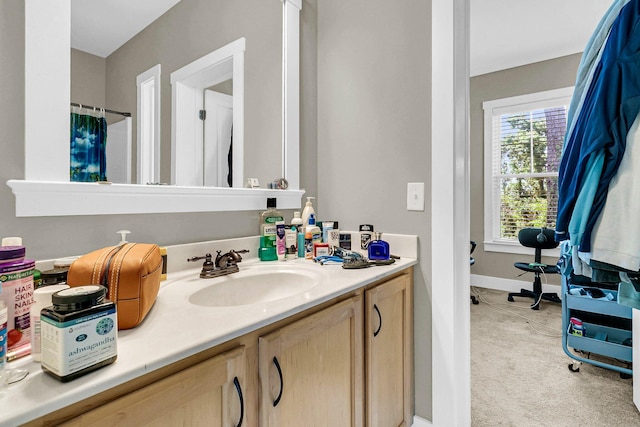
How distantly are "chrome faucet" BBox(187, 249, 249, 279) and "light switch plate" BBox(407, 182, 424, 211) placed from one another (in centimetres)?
80

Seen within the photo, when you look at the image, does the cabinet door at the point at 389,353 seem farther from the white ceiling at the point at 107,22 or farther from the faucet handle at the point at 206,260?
the white ceiling at the point at 107,22

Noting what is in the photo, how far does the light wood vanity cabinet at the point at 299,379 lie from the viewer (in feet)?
1.94

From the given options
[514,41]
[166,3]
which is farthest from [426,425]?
[514,41]

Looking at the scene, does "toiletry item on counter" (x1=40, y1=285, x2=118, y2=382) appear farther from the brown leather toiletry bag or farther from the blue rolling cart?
the blue rolling cart

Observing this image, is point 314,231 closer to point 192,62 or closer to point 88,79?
point 192,62

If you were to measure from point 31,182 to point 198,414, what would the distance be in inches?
30.4

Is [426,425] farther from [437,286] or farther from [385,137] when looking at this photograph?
[385,137]

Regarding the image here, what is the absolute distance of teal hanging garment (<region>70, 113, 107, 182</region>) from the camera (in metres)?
1.00

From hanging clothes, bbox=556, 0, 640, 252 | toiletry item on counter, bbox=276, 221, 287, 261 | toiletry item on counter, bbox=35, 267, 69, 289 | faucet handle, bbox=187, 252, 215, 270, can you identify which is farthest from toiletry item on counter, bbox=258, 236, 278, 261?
hanging clothes, bbox=556, 0, 640, 252

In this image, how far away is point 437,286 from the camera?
142 centimetres

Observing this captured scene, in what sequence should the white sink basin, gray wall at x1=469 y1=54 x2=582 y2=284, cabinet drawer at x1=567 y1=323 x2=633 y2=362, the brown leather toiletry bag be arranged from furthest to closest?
gray wall at x1=469 y1=54 x2=582 y2=284
cabinet drawer at x1=567 y1=323 x2=633 y2=362
the white sink basin
the brown leather toiletry bag

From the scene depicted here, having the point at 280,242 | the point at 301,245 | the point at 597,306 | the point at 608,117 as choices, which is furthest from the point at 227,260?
the point at 597,306

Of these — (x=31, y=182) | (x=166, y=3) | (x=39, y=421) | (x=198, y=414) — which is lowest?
(x=198, y=414)

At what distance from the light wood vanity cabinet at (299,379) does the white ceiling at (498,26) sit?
3.37 ft
